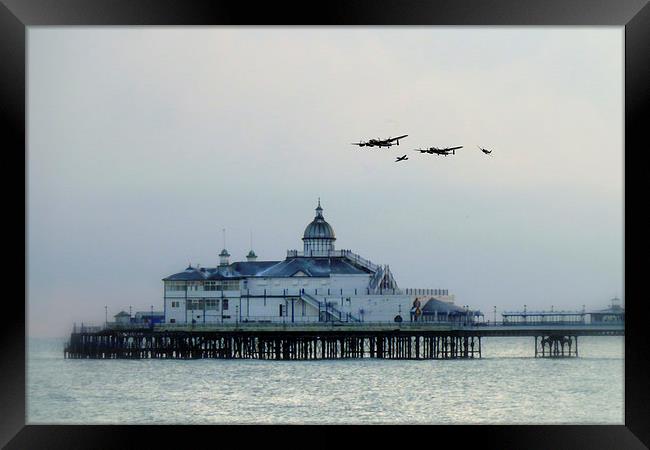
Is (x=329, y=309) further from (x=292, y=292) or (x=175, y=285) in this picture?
(x=175, y=285)

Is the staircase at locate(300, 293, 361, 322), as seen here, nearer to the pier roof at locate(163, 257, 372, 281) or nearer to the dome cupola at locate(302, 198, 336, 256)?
the pier roof at locate(163, 257, 372, 281)

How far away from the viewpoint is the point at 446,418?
22.8 m

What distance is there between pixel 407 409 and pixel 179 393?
20.2 ft

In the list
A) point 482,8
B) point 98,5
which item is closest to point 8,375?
point 98,5

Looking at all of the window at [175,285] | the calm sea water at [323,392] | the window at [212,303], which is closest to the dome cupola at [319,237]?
the window at [212,303]

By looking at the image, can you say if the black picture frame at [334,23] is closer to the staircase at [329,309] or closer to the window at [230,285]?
the staircase at [329,309]

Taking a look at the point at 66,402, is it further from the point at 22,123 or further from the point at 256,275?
the point at 22,123

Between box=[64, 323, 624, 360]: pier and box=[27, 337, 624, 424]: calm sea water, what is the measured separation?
478mm

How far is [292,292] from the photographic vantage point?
4075cm

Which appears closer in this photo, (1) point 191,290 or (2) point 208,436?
(2) point 208,436

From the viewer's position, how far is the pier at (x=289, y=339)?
109 feet

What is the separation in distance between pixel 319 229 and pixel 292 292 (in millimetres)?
3381

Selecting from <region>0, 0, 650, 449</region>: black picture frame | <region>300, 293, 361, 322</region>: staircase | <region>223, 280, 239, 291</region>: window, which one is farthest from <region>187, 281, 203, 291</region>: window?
<region>0, 0, 650, 449</region>: black picture frame

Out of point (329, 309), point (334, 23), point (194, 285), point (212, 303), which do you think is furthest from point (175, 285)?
point (334, 23)
